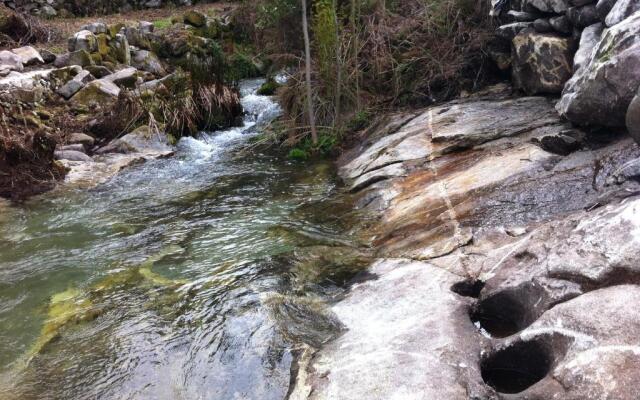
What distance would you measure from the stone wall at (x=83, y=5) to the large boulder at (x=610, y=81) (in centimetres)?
1625

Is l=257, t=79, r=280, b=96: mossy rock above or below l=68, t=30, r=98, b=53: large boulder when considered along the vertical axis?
below

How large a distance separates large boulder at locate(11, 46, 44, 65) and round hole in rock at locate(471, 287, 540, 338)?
11008 mm

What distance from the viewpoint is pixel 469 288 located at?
3.47 meters

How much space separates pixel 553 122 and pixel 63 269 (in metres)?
5.09

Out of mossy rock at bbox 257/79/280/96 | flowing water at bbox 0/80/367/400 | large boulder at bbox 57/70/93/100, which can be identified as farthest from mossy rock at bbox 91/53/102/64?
flowing water at bbox 0/80/367/400

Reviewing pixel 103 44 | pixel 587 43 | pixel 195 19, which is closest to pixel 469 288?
pixel 587 43

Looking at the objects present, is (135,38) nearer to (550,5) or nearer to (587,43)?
(550,5)

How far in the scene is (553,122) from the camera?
18.4 feet

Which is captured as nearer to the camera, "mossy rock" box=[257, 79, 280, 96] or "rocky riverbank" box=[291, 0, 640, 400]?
"rocky riverbank" box=[291, 0, 640, 400]

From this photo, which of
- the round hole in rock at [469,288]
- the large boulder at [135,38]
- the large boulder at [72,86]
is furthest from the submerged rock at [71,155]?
the round hole in rock at [469,288]

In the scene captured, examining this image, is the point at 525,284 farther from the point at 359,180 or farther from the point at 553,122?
the point at 359,180

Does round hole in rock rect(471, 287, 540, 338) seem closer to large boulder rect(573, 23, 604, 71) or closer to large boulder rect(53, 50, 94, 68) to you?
large boulder rect(573, 23, 604, 71)

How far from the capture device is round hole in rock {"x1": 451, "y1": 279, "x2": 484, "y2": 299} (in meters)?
3.43

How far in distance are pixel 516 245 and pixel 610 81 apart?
1.83 meters
